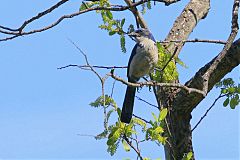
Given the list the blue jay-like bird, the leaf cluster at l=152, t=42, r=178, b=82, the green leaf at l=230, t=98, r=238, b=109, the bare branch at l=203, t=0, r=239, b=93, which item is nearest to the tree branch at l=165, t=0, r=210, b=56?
the blue jay-like bird

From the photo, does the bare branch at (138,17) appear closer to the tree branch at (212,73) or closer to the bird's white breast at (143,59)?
the bird's white breast at (143,59)

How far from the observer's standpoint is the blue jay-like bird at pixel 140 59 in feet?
20.2

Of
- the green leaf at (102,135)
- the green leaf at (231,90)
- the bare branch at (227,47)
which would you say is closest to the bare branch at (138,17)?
the bare branch at (227,47)

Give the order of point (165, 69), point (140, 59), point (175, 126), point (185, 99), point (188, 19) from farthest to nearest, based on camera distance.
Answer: point (140, 59) → point (188, 19) → point (175, 126) → point (185, 99) → point (165, 69)

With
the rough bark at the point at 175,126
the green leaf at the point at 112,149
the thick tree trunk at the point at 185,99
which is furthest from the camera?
the rough bark at the point at 175,126

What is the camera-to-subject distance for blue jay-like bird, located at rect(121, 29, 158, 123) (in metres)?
6.17

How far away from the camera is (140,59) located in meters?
6.44

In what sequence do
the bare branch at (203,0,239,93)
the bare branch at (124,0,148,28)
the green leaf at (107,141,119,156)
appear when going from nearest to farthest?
1. the green leaf at (107,141,119,156)
2. the bare branch at (203,0,239,93)
3. the bare branch at (124,0,148,28)

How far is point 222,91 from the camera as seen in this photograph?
5113 millimetres

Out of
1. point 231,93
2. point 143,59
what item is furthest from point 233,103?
point 143,59

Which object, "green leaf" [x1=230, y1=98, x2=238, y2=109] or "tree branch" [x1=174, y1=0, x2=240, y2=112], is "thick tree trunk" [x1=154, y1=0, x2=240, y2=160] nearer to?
"tree branch" [x1=174, y1=0, x2=240, y2=112]

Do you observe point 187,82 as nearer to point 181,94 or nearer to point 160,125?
point 181,94

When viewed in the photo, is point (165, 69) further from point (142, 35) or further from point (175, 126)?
point (142, 35)

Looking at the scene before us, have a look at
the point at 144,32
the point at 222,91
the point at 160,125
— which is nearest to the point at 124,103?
the point at 144,32
